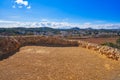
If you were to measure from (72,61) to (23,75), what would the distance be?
2637 millimetres

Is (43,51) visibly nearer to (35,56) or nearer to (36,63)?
(35,56)

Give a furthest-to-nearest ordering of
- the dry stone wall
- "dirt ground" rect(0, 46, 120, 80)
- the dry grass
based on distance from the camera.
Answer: the dry grass
the dry stone wall
"dirt ground" rect(0, 46, 120, 80)

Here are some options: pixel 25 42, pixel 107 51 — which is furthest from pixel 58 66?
pixel 25 42

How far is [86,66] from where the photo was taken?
8484mm

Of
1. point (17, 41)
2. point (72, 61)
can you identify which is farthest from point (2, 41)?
point (72, 61)

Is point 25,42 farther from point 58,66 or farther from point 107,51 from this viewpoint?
point 107,51

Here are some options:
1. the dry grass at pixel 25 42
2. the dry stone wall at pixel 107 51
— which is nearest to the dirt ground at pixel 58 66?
the dry stone wall at pixel 107 51

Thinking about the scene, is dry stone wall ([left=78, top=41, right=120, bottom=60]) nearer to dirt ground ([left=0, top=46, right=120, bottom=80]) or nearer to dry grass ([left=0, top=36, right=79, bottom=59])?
dirt ground ([left=0, top=46, right=120, bottom=80])

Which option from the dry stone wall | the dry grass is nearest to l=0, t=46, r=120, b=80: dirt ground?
the dry stone wall

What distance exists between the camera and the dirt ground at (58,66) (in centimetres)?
721

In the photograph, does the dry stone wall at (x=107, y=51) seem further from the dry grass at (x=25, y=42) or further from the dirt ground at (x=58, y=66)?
the dry grass at (x=25, y=42)

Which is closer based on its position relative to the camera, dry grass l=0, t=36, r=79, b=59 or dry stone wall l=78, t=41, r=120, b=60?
dry stone wall l=78, t=41, r=120, b=60

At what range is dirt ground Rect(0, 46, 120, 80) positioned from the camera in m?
7.21

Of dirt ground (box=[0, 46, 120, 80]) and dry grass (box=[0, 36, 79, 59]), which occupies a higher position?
dry grass (box=[0, 36, 79, 59])
